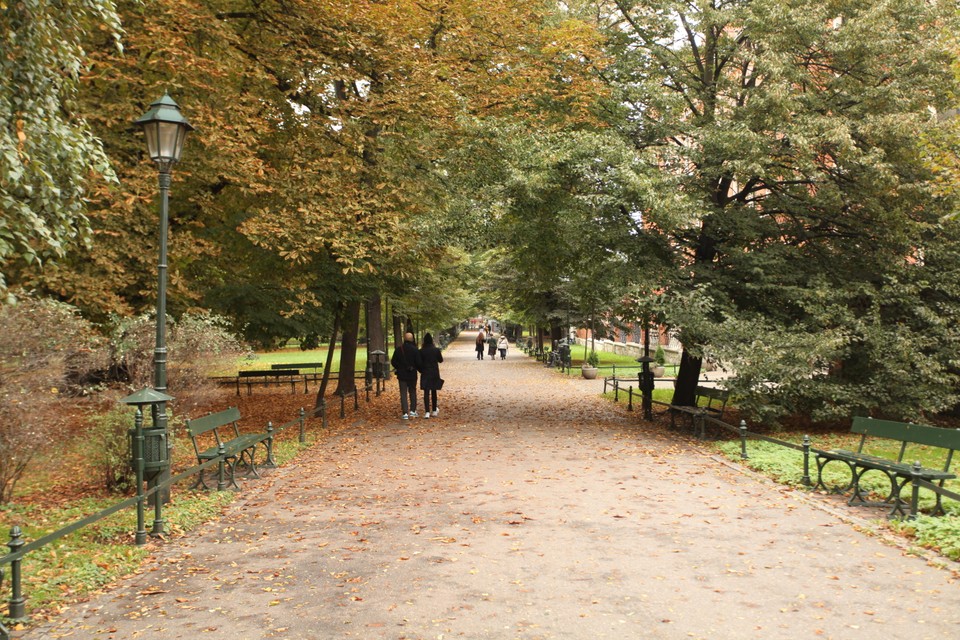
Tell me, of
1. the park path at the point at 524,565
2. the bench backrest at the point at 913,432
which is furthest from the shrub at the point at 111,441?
the bench backrest at the point at 913,432

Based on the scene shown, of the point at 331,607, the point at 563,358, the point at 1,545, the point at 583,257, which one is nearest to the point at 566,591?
the point at 331,607

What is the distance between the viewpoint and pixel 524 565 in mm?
6367

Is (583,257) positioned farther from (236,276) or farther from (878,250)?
(236,276)

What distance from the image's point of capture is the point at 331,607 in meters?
5.40

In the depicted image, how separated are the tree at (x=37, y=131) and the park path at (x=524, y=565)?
10.8 ft

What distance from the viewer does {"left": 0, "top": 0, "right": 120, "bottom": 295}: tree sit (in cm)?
657

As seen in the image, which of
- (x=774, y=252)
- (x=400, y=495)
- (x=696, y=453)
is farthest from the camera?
(x=774, y=252)

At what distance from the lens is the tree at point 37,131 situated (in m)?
6.57

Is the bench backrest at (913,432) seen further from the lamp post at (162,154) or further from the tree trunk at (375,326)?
the tree trunk at (375,326)

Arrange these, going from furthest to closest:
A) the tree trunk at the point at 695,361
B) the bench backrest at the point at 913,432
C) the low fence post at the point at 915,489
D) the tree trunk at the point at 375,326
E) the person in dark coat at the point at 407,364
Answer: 1. the tree trunk at the point at 375,326
2. the person in dark coat at the point at 407,364
3. the tree trunk at the point at 695,361
4. the bench backrest at the point at 913,432
5. the low fence post at the point at 915,489

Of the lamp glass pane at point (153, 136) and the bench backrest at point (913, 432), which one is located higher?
the lamp glass pane at point (153, 136)

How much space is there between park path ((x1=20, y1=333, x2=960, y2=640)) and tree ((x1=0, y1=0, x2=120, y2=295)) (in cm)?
330

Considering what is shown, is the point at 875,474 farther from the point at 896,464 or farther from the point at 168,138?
the point at 168,138

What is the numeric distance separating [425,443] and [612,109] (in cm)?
831
